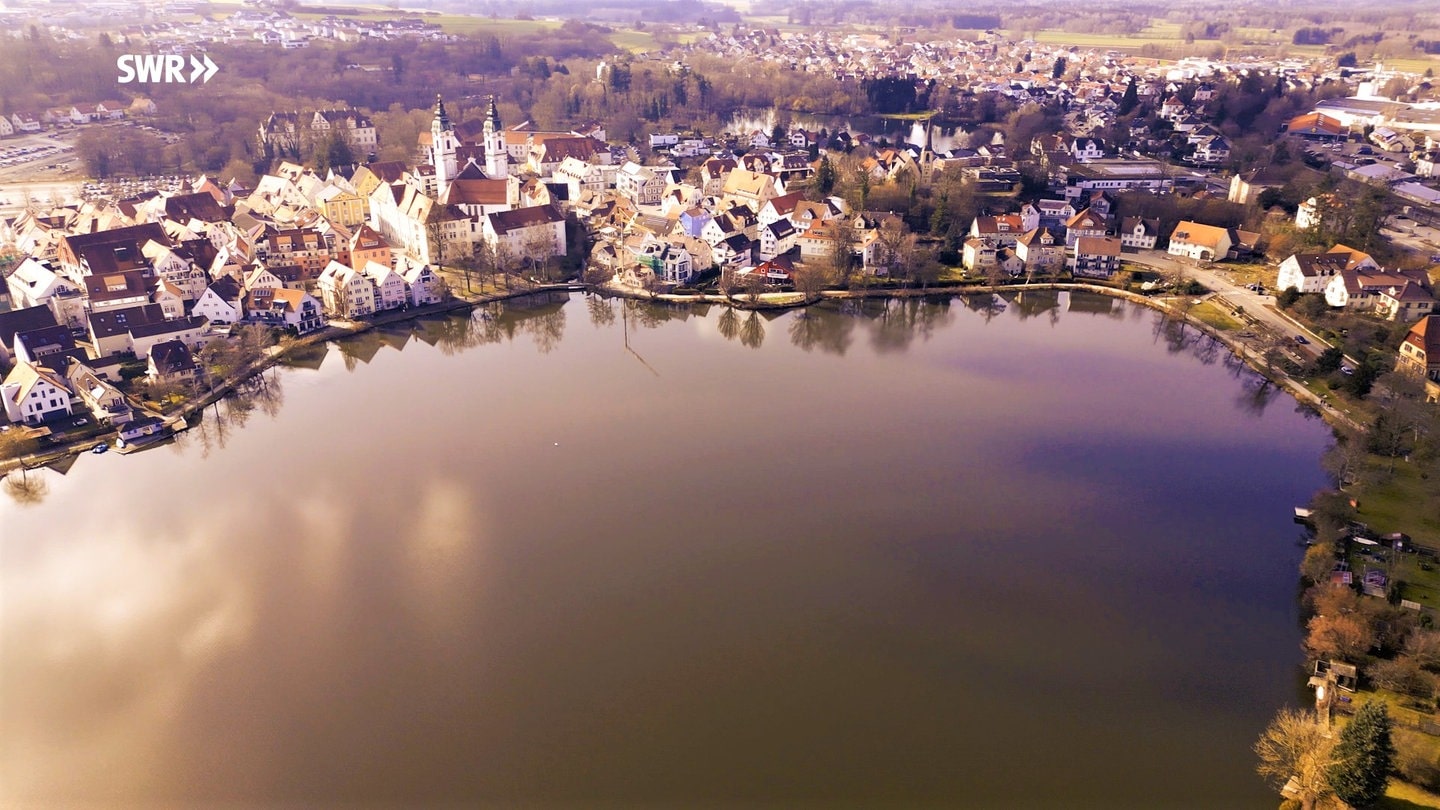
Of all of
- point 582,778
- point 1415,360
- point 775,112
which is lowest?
point 582,778

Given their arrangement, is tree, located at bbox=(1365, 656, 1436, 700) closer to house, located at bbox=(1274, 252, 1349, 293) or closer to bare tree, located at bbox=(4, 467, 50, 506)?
house, located at bbox=(1274, 252, 1349, 293)

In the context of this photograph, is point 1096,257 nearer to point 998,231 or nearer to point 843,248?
point 998,231

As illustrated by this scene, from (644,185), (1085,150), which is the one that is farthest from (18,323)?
(1085,150)

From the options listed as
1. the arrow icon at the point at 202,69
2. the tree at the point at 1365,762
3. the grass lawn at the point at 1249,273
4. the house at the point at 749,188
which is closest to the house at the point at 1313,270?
the grass lawn at the point at 1249,273

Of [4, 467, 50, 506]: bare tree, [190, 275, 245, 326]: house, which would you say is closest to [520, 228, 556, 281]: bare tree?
[190, 275, 245, 326]: house

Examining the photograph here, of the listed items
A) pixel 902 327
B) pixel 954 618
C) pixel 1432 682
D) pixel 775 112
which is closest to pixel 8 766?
pixel 954 618

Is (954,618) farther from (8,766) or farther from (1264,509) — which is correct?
(8,766)

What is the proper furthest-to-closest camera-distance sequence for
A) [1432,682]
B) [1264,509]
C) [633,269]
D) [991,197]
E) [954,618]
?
1. [991,197]
2. [633,269]
3. [1264,509]
4. [954,618]
5. [1432,682]
